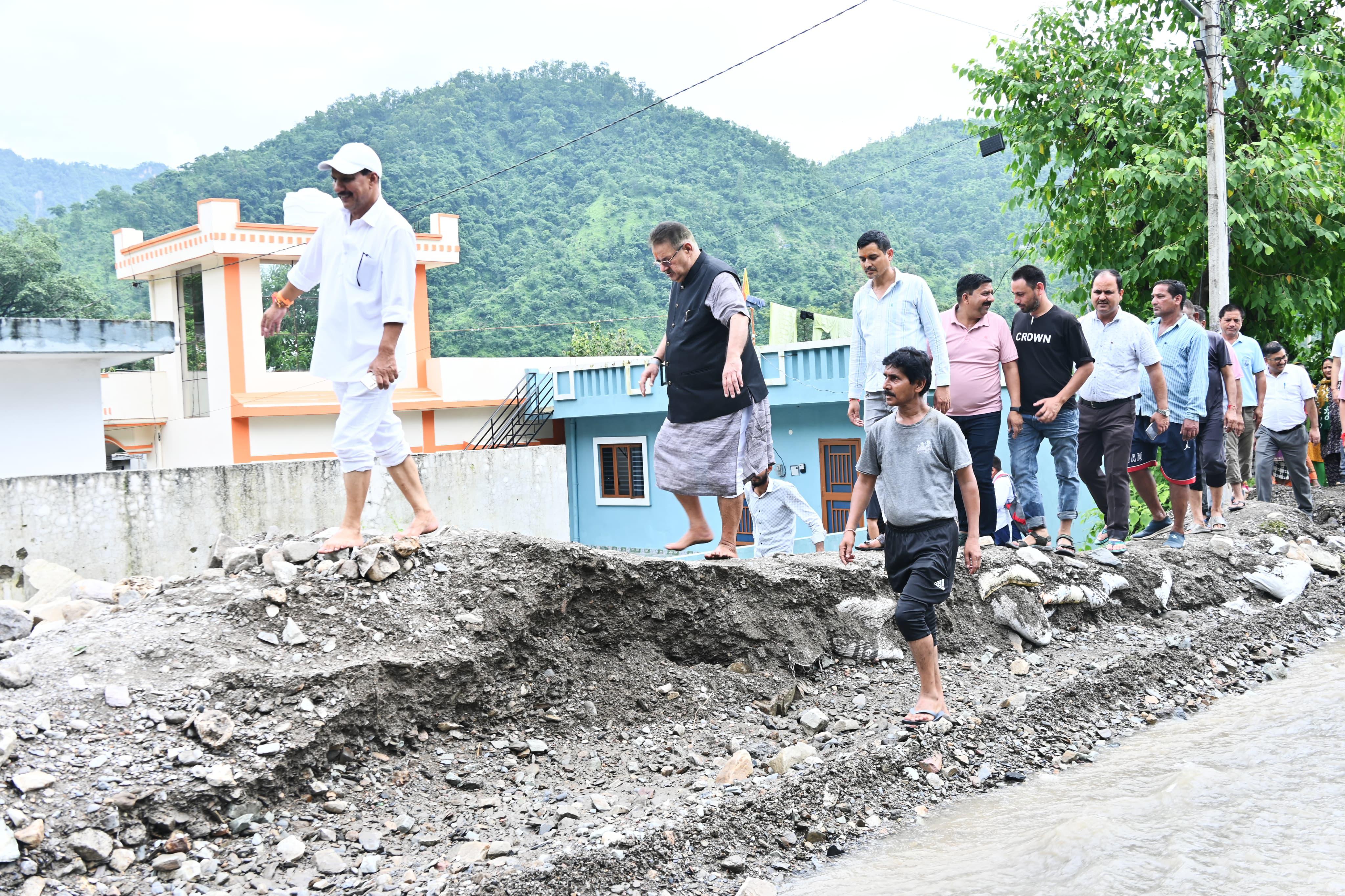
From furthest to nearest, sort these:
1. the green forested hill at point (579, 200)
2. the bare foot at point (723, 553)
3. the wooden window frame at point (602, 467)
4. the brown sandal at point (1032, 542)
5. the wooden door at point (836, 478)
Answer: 1. the green forested hill at point (579, 200)
2. the wooden window frame at point (602, 467)
3. the wooden door at point (836, 478)
4. the brown sandal at point (1032, 542)
5. the bare foot at point (723, 553)

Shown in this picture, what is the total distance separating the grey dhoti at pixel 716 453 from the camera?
196 inches

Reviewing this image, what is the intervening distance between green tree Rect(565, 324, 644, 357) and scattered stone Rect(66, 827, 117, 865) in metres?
26.9

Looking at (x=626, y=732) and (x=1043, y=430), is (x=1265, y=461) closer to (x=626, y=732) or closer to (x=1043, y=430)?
(x=1043, y=430)

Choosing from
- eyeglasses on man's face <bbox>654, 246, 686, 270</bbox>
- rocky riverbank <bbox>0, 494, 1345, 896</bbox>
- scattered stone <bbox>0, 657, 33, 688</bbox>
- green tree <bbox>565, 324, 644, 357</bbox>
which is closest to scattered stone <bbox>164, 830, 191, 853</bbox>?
rocky riverbank <bbox>0, 494, 1345, 896</bbox>

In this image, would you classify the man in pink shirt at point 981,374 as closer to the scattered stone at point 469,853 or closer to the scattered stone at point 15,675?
the scattered stone at point 469,853

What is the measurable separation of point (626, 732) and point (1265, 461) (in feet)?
26.4

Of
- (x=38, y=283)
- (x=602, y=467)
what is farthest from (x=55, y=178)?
(x=602, y=467)

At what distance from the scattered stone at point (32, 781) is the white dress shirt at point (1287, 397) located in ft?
30.6

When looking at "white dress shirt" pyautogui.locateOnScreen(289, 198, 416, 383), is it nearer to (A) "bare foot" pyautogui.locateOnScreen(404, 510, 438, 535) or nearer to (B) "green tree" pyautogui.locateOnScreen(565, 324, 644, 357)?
(A) "bare foot" pyautogui.locateOnScreen(404, 510, 438, 535)

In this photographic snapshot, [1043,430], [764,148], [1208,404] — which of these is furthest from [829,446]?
[764,148]

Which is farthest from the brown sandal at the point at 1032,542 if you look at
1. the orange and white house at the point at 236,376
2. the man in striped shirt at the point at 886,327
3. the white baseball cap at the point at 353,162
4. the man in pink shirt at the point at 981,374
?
the orange and white house at the point at 236,376

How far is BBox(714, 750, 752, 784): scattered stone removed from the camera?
Answer: 155 inches

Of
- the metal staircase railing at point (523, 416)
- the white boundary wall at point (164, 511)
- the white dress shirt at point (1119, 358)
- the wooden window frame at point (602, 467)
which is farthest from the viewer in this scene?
the metal staircase railing at point (523, 416)

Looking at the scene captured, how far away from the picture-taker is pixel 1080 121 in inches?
483
